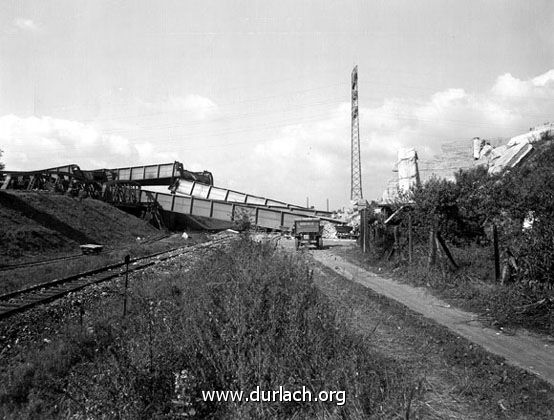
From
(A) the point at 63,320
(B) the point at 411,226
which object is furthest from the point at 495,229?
(A) the point at 63,320

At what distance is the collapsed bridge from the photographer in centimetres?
3841

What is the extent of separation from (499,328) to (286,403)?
15.6 feet

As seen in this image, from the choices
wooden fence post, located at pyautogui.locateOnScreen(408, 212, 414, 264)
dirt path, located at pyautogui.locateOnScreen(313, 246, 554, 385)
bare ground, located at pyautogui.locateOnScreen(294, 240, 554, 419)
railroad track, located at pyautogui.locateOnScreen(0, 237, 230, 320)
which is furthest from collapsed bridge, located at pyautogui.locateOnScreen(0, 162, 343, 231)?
bare ground, located at pyautogui.locateOnScreen(294, 240, 554, 419)

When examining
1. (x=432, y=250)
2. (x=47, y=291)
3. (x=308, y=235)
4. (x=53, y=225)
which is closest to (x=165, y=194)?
(x=53, y=225)

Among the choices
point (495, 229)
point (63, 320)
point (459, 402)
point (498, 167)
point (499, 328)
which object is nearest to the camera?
point (459, 402)

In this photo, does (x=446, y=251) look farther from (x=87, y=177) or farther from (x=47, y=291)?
(x=87, y=177)

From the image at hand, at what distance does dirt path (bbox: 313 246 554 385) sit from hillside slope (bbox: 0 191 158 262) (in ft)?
56.1

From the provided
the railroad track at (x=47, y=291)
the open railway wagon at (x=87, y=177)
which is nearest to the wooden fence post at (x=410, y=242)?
the railroad track at (x=47, y=291)

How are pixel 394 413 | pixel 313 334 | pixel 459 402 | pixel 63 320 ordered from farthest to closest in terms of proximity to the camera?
pixel 63 320 → pixel 313 334 → pixel 459 402 → pixel 394 413

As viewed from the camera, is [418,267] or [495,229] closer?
[495,229]

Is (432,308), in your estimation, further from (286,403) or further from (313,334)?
(286,403)

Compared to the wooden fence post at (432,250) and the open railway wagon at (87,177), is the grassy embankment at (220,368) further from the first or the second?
the open railway wagon at (87,177)

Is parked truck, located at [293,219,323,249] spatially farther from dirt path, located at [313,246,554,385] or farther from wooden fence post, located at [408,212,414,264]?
dirt path, located at [313,246,554,385]

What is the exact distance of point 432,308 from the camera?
8.40 meters
